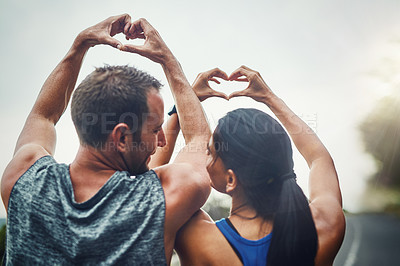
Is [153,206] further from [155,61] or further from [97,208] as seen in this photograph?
[155,61]

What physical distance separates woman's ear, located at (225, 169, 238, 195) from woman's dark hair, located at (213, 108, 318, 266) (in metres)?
0.03

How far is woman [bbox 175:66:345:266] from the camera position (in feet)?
5.26

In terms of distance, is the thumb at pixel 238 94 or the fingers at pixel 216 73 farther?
the fingers at pixel 216 73

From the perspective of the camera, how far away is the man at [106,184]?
54.9 inches

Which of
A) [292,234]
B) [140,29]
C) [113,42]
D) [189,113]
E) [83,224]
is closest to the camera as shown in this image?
[83,224]

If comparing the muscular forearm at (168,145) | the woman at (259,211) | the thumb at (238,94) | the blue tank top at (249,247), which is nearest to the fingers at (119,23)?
the muscular forearm at (168,145)

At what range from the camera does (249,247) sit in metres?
1.59

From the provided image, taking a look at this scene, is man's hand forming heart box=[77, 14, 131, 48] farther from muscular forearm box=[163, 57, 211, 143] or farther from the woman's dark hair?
the woman's dark hair

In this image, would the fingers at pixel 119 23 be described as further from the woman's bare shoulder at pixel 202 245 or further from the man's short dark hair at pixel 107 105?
the woman's bare shoulder at pixel 202 245

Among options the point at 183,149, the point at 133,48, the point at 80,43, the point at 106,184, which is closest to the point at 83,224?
the point at 106,184

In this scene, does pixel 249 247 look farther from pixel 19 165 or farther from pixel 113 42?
pixel 113 42

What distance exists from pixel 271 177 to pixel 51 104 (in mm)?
1528

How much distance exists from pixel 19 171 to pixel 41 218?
1.08ft

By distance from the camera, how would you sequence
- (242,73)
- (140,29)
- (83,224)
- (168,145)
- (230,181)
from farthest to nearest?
(242,73)
(168,145)
(140,29)
(230,181)
(83,224)
